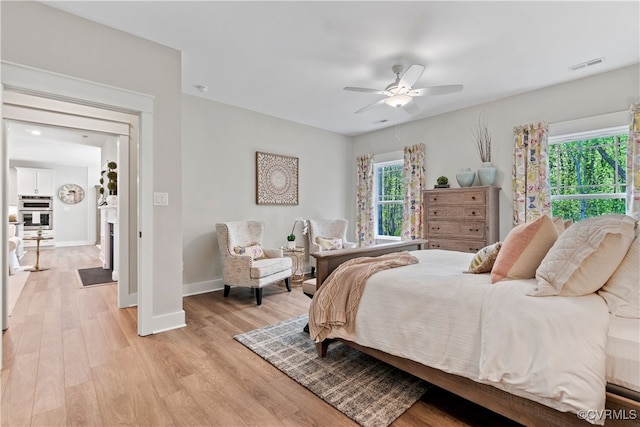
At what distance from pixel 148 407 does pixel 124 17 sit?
9.62 feet

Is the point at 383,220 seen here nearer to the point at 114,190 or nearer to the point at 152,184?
the point at 152,184

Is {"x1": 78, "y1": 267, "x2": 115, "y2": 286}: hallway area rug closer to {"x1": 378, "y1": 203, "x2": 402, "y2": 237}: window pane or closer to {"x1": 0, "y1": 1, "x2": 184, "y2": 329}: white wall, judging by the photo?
{"x1": 0, "y1": 1, "x2": 184, "y2": 329}: white wall

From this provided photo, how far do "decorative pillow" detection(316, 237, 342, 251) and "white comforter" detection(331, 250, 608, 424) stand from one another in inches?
123

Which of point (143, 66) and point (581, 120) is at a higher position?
point (143, 66)

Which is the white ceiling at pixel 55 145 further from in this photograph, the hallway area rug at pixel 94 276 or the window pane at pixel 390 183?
the window pane at pixel 390 183

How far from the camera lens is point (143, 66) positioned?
2791mm

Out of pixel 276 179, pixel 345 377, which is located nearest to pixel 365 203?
pixel 276 179

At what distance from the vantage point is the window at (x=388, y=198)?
5774mm

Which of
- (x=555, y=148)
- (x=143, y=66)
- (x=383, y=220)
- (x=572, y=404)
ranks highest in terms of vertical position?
(x=143, y=66)

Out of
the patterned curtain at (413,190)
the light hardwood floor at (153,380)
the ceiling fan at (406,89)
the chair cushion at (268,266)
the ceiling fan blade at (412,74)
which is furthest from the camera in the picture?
the patterned curtain at (413,190)

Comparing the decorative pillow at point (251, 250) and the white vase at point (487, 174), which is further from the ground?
the white vase at point (487, 174)

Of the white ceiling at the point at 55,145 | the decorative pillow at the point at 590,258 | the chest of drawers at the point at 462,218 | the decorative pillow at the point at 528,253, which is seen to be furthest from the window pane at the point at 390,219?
the white ceiling at the point at 55,145

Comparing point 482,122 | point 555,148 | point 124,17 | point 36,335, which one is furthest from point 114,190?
point 555,148

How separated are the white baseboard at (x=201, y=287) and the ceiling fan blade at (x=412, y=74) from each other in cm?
363
